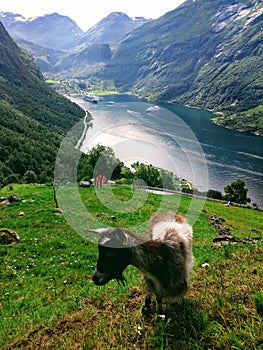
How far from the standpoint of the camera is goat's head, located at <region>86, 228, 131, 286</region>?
16.8 feet

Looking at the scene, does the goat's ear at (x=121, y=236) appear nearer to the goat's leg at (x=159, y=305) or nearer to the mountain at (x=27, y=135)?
the goat's leg at (x=159, y=305)

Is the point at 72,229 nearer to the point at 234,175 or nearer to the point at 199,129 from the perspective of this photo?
the point at 234,175

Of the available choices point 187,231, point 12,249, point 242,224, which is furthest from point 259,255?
point 242,224

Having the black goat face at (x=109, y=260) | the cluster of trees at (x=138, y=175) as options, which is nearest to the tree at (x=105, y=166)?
the cluster of trees at (x=138, y=175)

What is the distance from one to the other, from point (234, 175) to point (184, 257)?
104409 mm

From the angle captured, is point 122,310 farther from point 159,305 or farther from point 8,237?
point 8,237

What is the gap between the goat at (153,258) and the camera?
5199 millimetres

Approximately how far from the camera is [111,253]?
17.2 ft

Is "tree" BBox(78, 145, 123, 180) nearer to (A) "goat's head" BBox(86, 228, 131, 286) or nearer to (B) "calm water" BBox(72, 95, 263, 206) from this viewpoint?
(B) "calm water" BBox(72, 95, 263, 206)

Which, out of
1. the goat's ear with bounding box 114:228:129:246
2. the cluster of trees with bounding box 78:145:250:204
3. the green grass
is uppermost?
the cluster of trees with bounding box 78:145:250:204

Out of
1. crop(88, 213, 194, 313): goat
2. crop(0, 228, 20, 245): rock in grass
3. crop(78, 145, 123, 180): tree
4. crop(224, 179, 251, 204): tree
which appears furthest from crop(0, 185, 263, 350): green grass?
Result: crop(224, 179, 251, 204): tree

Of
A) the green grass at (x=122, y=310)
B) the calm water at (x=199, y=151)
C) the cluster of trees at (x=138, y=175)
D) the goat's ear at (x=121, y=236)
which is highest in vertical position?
the calm water at (x=199, y=151)

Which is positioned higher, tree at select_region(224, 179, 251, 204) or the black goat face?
tree at select_region(224, 179, 251, 204)

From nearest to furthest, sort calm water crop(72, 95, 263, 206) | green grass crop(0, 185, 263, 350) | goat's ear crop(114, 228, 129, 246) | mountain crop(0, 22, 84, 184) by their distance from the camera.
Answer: green grass crop(0, 185, 263, 350) < goat's ear crop(114, 228, 129, 246) < mountain crop(0, 22, 84, 184) < calm water crop(72, 95, 263, 206)
